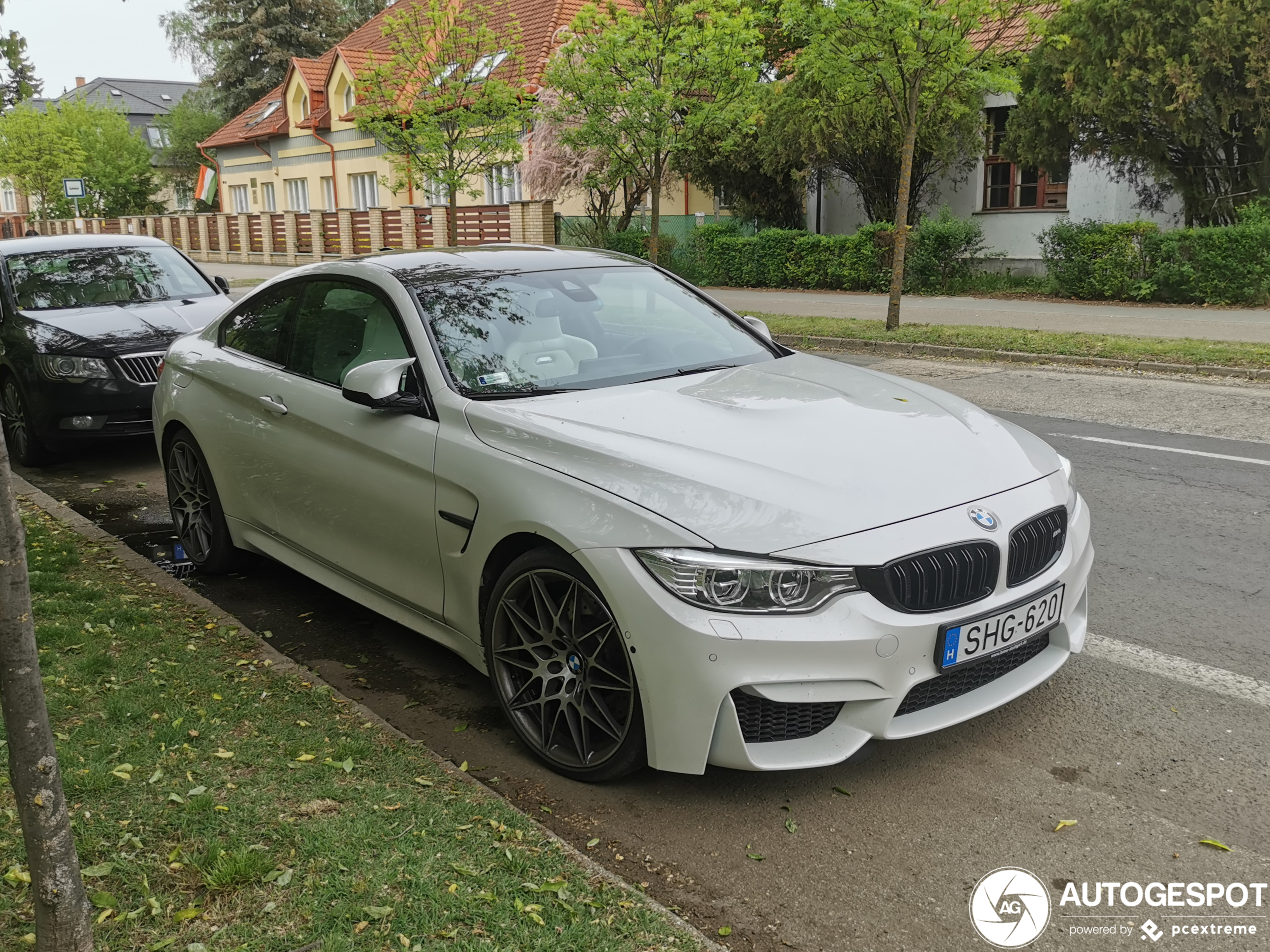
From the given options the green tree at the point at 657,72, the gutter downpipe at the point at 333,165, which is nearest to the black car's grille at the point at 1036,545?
the green tree at the point at 657,72

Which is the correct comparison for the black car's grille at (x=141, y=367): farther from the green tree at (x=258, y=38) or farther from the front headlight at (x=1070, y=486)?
the green tree at (x=258, y=38)

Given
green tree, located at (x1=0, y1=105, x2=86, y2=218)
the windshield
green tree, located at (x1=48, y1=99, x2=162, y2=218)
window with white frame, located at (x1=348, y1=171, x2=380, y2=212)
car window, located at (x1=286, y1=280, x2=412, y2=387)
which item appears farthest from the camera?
green tree, located at (x1=48, y1=99, x2=162, y2=218)

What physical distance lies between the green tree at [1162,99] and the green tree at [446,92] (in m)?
9.56

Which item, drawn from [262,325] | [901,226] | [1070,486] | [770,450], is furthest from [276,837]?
[901,226]

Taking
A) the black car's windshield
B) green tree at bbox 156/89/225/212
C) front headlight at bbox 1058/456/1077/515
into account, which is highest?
green tree at bbox 156/89/225/212

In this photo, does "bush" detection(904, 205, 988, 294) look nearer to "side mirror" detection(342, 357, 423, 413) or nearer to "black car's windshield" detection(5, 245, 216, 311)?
"black car's windshield" detection(5, 245, 216, 311)

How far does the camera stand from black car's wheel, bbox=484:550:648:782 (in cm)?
Answer: 342

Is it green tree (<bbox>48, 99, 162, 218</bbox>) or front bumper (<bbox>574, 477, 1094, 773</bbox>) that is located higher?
green tree (<bbox>48, 99, 162, 218</bbox>)

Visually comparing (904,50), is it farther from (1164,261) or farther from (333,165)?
(333,165)

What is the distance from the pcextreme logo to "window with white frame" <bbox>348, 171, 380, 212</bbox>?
4215cm

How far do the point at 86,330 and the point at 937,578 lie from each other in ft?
24.1

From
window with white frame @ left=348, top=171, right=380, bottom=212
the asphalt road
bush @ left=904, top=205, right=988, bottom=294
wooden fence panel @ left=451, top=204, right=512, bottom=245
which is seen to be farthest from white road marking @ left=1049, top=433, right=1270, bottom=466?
window with white frame @ left=348, top=171, right=380, bottom=212

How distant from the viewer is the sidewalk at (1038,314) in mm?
15062

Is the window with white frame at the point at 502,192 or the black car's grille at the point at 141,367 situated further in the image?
the window with white frame at the point at 502,192
